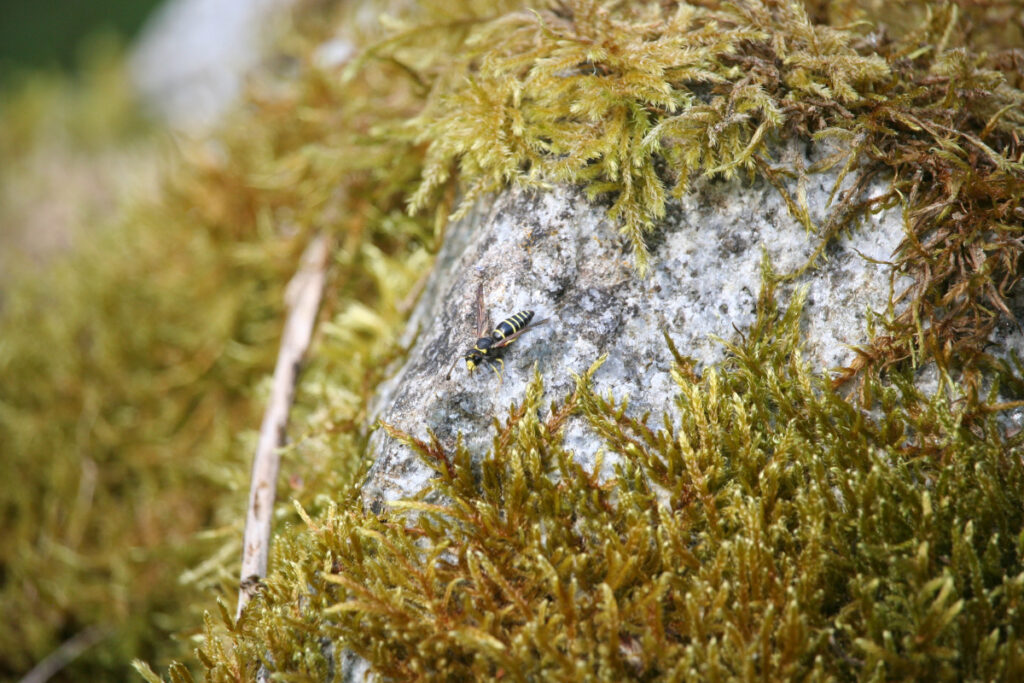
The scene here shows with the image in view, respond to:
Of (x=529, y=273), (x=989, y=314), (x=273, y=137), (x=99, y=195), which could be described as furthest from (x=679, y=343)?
(x=99, y=195)

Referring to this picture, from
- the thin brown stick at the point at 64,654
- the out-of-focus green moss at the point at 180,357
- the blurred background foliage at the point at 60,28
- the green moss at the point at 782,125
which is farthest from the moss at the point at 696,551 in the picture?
the blurred background foliage at the point at 60,28

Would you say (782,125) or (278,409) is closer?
Answer: (782,125)

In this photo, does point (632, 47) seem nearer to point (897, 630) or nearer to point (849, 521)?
point (849, 521)

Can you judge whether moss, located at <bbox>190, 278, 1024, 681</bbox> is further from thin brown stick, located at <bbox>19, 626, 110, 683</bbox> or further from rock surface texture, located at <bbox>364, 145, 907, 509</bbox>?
thin brown stick, located at <bbox>19, 626, 110, 683</bbox>

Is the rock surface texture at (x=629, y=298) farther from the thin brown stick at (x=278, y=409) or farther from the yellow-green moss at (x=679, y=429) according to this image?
the thin brown stick at (x=278, y=409)

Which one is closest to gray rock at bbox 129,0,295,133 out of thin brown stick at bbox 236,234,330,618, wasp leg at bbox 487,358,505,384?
thin brown stick at bbox 236,234,330,618

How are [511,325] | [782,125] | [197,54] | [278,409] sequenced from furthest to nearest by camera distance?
[197,54] < [278,409] < [782,125] < [511,325]

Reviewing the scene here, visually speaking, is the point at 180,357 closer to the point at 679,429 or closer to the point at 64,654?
the point at 64,654

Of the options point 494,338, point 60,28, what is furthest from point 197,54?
point 494,338
